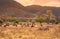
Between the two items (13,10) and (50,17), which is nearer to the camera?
(50,17)

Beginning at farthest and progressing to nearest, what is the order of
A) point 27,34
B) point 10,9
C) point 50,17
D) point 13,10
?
point 13,10 < point 10,9 < point 50,17 < point 27,34

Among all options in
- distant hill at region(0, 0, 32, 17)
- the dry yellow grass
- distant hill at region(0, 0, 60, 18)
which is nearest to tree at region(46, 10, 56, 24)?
distant hill at region(0, 0, 60, 18)

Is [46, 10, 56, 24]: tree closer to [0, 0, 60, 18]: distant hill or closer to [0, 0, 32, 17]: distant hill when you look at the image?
[0, 0, 60, 18]: distant hill

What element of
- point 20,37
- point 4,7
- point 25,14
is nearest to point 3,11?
point 4,7

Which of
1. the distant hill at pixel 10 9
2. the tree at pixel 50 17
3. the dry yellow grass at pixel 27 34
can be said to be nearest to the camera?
the dry yellow grass at pixel 27 34

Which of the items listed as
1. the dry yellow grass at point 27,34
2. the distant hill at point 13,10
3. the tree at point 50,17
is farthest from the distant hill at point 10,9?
the dry yellow grass at point 27,34

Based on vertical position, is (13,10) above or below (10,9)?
below

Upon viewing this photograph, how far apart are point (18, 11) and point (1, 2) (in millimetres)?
5778

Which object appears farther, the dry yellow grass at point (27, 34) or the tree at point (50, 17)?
the tree at point (50, 17)

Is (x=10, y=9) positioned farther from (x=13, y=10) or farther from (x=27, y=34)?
(x=27, y=34)

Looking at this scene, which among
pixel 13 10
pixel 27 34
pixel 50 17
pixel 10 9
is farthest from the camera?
pixel 13 10

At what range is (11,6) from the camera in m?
64.8

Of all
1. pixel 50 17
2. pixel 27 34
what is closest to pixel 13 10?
pixel 50 17

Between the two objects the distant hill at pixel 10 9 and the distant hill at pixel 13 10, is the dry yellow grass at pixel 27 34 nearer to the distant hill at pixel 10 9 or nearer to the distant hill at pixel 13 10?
the distant hill at pixel 13 10
